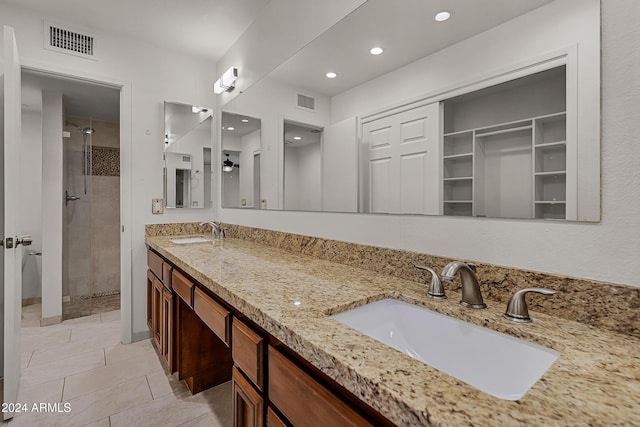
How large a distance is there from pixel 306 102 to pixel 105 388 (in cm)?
209

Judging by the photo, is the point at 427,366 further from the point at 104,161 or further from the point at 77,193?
the point at 104,161

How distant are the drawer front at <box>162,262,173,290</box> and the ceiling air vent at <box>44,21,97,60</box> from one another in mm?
1742

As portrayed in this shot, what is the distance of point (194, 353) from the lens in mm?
1802

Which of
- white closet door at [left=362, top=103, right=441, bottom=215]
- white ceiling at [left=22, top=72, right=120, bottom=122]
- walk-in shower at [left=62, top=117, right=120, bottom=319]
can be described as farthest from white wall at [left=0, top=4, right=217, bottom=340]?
white closet door at [left=362, top=103, right=441, bottom=215]

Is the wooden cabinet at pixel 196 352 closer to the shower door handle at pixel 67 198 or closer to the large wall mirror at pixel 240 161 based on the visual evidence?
the large wall mirror at pixel 240 161

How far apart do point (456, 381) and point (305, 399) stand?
33 centimetres

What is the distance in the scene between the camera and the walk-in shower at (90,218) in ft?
10.8

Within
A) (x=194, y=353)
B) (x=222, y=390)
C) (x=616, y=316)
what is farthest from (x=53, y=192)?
(x=616, y=316)

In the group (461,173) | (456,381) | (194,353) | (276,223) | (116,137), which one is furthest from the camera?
(116,137)

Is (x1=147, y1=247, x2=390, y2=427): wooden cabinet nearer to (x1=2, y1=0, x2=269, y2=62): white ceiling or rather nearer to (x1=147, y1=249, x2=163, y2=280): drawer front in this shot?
(x1=147, y1=249, x2=163, y2=280): drawer front

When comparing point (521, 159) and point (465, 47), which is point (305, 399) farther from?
point (465, 47)

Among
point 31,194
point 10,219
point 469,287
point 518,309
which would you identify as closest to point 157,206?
point 10,219

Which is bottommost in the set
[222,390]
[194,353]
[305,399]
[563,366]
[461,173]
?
[222,390]

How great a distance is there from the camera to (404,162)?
1.16 meters
